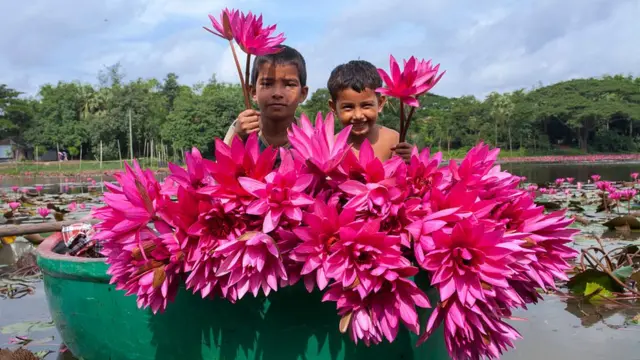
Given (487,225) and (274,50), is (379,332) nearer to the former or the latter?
(487,225)

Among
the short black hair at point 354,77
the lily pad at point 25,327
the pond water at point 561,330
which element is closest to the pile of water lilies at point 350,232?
the short black hair at point 354,77

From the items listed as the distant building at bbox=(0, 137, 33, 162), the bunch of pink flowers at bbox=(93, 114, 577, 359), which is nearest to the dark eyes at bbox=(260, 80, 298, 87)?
the bunch of pink flowers at bbox=(93, 114, 577, 359)

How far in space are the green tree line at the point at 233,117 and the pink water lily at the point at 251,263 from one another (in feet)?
111

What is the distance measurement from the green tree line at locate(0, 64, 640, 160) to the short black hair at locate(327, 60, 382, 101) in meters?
33.2

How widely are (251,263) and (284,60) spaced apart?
103cm

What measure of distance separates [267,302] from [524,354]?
55.5 inches

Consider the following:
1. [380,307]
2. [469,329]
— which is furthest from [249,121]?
[469,329]

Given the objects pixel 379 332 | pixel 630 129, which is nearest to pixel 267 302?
pixel 379 332

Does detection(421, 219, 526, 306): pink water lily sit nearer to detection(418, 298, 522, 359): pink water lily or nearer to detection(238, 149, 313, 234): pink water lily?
detection(418, 298, 522, 359): pink water lily

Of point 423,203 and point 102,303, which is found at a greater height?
point 423,203

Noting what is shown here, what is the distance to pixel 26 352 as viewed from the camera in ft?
6.35

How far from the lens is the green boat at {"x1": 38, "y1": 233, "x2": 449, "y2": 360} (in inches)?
48.9

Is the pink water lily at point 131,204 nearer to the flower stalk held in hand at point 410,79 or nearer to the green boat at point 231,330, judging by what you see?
the green boat at point 231,330

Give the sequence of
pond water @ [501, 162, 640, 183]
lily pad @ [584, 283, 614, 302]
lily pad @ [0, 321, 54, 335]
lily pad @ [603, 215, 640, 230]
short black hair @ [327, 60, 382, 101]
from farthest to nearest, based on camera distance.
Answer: pond water @ [501, 162, 640, 183] < lily pad @ [603, 215, 640, 230] < lily pad @ [584, 283, 614, 302] < lily pad @ [0, 321, 54, 335] < short black hair @ [327, 60, 382, 101]
